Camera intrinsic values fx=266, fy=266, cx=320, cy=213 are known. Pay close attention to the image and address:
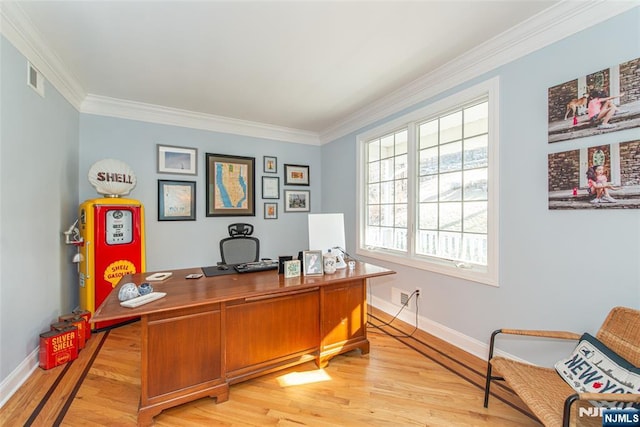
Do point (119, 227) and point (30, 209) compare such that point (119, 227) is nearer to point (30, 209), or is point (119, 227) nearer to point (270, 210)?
point (30, 209)

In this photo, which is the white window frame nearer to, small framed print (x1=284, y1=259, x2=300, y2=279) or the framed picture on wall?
small framed print (x1=284, y1=259, x2=300, y2=279)

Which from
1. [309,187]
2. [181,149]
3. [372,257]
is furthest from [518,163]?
[181,149]

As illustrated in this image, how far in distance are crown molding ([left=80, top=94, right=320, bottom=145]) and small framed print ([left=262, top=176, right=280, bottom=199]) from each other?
66 centimetres

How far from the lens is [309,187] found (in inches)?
183

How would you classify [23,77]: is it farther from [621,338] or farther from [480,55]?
[621,338]

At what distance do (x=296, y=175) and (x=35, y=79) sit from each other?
3068 millimetres

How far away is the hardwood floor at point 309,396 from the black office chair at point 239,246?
1.17 meters

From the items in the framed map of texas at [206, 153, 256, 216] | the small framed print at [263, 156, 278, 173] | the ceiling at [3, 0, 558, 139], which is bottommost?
the framed map of texas at [206, 153, 256, 216]

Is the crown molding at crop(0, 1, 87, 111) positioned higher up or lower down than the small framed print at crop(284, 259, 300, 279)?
higher up

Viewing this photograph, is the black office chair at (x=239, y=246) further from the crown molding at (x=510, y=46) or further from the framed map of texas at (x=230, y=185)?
the crown molding at (x=510, y=46)

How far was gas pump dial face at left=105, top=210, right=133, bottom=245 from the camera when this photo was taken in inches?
112

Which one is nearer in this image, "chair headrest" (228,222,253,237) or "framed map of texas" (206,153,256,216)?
"chair headrest" (228,222,253,237)

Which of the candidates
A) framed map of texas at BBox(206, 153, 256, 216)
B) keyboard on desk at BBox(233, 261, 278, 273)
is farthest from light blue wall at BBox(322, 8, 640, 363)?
framed map of texas at BBox(206, 153, 256, 216)

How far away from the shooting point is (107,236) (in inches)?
111
